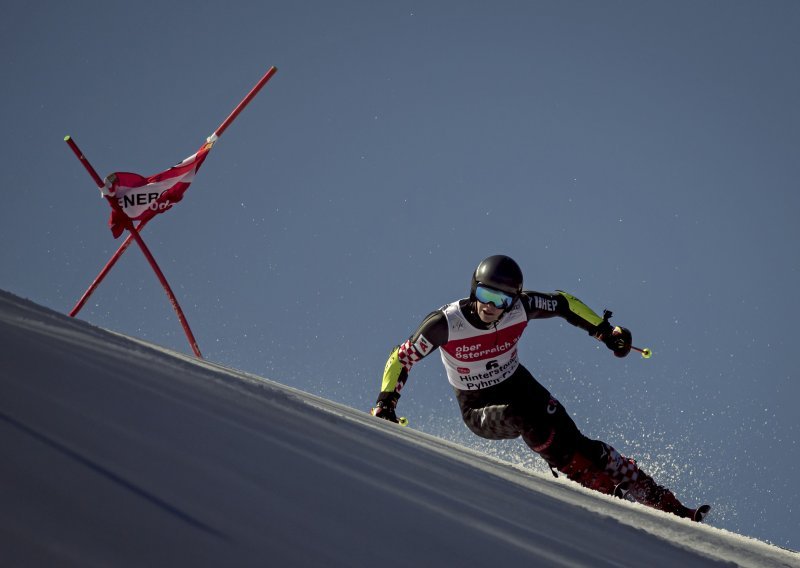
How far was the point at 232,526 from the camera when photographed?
3.87 ft

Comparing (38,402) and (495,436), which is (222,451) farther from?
(495,436)

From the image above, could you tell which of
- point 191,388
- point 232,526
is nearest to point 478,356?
point 191,388

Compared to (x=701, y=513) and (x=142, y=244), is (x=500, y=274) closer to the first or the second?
(x=701, y=513)

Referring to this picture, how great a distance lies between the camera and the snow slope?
3.46ft

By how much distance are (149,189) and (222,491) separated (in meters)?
7.93

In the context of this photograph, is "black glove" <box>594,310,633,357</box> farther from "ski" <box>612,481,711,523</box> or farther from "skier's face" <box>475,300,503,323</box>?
"ski" <box>612,481,711,523</box>

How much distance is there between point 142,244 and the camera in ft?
28.5

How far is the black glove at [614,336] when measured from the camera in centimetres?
655

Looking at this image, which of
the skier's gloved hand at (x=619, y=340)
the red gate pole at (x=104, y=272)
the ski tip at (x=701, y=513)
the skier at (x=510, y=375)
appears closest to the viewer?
the ski tip at (x=701, y=513)

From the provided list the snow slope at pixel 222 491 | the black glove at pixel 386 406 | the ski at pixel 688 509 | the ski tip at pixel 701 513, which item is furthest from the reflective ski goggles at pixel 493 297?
the snow slope at pixel 222 491

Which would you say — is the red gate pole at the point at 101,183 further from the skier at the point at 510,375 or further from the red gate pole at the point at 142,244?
the skier at the point at 510,375

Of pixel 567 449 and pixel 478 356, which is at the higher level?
pixel 478 356

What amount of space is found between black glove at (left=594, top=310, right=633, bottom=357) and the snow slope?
13.0ft

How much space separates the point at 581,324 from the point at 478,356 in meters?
1.09
